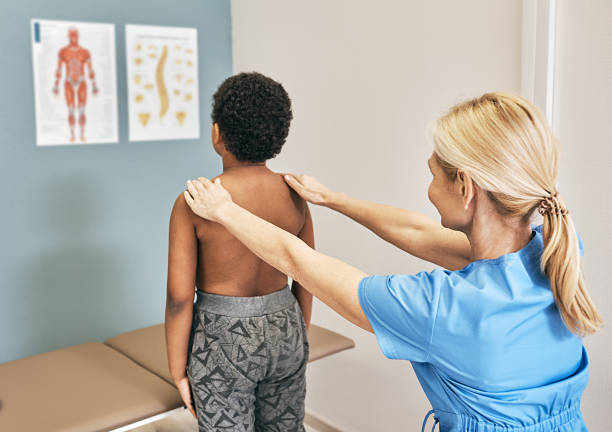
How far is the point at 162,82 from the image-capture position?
2.96 metres

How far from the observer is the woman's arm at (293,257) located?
1334mm

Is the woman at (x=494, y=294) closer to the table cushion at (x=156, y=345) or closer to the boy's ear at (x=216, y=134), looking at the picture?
the boy's ear at (x=216, y=134)

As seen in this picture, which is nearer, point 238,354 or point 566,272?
point 566,272

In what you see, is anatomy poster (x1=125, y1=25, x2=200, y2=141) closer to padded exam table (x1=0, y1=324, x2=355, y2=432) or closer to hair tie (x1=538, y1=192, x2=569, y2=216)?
padded exam table (x1=0, y1=324, x2=355, y2=432)

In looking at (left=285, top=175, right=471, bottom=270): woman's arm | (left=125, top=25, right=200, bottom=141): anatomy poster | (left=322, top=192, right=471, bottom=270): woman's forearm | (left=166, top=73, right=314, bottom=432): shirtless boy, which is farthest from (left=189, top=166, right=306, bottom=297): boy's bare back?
(left=125, top=25, right=200, bottom=141): anatomy poster

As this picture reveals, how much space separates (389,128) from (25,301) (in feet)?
5.62

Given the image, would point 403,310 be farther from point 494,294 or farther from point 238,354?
point 238,354

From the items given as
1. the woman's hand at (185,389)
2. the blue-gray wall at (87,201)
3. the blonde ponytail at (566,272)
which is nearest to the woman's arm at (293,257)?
the blonde ponytail at (566,272)

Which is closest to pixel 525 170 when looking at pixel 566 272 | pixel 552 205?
pixel 552 205

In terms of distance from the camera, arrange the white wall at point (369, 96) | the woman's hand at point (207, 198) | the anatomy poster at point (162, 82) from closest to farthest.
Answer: the woman's hand at point (207, 198)
the white wall at point (369, 96)
the anatomy poster at point (162, 82)

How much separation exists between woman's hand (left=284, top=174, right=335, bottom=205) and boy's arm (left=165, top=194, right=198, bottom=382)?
35 cm

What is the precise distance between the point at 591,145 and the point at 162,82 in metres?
1.93

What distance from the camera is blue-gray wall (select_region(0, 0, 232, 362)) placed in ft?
8.41

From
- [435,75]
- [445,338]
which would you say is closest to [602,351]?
[445,338]
